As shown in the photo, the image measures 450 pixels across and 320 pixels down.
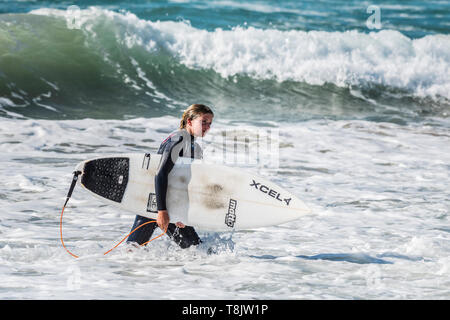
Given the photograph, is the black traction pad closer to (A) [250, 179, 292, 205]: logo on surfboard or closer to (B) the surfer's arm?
(B) the surfer's arm

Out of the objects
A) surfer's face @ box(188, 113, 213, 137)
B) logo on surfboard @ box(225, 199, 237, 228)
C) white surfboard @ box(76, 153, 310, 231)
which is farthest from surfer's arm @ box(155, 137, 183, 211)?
logo on surfboard @ box(225, 199, 237, 228)

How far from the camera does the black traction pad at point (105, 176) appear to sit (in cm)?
448

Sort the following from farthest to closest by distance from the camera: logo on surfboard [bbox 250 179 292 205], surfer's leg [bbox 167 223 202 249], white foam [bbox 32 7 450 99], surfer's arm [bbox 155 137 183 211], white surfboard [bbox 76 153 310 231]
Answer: white foam [bbox 32 7 450 99], logo on surfboard [bbox 250 179 292 205], white surfboard [bbox 76 153 310 231], surfer's leg [bbox 167 223 202 249], surfer's arm [bbox 155 137 183 211]

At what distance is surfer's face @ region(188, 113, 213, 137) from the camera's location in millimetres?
3967

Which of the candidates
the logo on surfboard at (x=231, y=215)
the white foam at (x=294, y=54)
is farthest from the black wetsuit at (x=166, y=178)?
the white foam at (x=294, y=54)

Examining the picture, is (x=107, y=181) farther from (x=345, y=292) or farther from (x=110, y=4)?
(x=110, y=4)

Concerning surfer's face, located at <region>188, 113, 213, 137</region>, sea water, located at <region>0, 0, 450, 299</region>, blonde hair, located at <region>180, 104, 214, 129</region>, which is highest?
blonde hair, located at <region>180, 104, 214, 129</region>

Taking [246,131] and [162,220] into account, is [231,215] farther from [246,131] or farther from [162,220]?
[246,131]

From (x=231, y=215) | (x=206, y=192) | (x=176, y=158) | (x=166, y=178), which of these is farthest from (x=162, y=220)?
(x=231, y=215)

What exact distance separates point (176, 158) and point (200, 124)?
27 cm

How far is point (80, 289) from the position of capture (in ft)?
11.5

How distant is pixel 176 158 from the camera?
13.1ft

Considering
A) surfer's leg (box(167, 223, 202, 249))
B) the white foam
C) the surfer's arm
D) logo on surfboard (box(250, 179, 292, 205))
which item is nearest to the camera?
the surfer's arm

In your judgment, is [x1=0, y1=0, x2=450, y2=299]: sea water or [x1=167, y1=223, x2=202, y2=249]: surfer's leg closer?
[x1=0, y1=0, x2=450, y2=299]: sea water
